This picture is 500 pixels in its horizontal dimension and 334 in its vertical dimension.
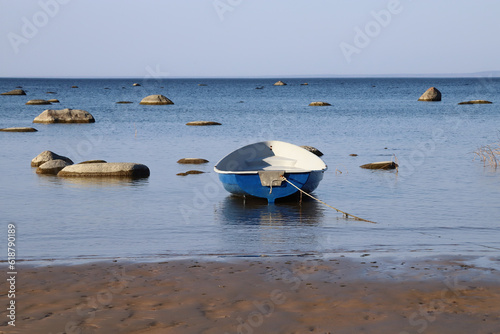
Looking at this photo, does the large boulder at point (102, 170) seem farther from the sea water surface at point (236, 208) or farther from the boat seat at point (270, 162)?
the boat seat at point (270, 162)

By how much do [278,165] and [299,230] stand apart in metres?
6.25

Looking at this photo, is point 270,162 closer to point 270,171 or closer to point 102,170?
point 270,171

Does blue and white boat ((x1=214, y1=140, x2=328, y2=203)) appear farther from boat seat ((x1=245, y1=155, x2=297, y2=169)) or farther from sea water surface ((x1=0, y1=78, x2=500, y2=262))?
sea water surface ((x1=0, y1=78, x2=500, y2=262))

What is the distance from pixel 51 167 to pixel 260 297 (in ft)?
59.3

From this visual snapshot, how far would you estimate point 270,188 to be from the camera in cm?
1869

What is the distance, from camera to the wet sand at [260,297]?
8.09 meters

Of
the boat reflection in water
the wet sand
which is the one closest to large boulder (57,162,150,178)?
the boat reflection in water

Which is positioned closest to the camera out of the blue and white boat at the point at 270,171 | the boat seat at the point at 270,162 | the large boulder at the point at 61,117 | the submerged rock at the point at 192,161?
the blue and white boat at the point at 270,171

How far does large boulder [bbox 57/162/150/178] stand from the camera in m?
24.3

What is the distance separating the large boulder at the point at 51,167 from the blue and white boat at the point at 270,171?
8132 millimetres


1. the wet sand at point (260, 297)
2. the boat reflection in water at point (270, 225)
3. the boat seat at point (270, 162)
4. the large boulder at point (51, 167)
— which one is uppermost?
the boat seat at point (270, 162)

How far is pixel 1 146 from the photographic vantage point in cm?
3656

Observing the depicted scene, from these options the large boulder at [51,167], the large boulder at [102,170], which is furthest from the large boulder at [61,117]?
the large boulder at [102,170]


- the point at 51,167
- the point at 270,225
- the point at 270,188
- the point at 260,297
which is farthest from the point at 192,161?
the point at 260,297
